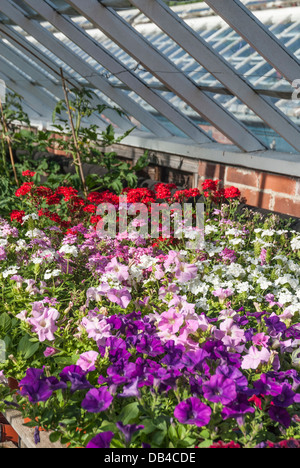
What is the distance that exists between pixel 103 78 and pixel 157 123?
2.44 feet

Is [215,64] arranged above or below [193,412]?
above

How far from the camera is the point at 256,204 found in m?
4.09

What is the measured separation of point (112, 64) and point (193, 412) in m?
3.76

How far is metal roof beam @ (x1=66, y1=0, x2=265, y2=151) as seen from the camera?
361 centimetres

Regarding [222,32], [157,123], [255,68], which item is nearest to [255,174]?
[255,68]

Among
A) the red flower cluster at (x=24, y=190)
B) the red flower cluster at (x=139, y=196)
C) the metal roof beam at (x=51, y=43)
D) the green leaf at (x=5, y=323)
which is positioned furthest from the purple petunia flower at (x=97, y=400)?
the metal roof beam at (x=51, y=43)

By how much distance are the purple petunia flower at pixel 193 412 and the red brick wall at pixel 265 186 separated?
2.74 meters

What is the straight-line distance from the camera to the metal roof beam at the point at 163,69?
11.8 ft

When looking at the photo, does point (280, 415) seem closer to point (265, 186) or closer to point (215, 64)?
point (215, 64)

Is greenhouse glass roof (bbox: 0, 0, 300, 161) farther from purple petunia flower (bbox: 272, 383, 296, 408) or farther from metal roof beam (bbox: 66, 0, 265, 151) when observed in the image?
purple petunia flower (bbox: 272, 383, 296, 408)

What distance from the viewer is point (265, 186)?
3.98m

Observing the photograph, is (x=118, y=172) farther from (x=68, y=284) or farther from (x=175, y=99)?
(x=68, y=284)

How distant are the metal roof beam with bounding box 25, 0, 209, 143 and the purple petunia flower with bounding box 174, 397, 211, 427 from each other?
3.64m

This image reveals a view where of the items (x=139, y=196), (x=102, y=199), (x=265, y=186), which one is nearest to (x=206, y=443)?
(x=139, y=196)
